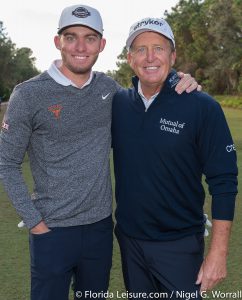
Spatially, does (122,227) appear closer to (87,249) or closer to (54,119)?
(87,249)

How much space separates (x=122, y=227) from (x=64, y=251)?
17.3 inches

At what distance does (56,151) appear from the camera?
3381 millimetres

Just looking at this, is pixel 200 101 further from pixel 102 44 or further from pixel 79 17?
pixel 79 17

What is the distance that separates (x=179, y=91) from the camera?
3320mm

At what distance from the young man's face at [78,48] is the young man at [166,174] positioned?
26 centimetres

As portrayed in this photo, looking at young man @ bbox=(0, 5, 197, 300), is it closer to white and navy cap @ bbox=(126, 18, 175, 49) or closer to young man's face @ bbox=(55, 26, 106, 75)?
young man's face @ bbox=(55, 26, 106, 75)

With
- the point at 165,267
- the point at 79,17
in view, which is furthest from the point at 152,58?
the point at 165,267

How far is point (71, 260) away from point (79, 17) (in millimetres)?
1658

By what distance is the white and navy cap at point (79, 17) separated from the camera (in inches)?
136

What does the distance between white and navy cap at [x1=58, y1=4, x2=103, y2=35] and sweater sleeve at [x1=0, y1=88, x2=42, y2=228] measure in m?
0.59

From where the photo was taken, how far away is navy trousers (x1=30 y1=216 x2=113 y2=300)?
3410mm

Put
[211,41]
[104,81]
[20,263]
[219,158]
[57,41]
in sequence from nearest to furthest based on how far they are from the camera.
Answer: [219,158], [57,41], [104,81], [20,263], [211,41]

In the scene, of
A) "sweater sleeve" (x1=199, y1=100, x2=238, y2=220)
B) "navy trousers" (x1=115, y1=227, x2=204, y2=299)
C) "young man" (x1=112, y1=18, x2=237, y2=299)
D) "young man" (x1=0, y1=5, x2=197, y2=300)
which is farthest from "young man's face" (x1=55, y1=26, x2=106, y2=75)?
"navy trousers" (x1=115, y1=227, x2=204, y2=299)

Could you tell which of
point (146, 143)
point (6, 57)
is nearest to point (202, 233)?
point (146, 143)
